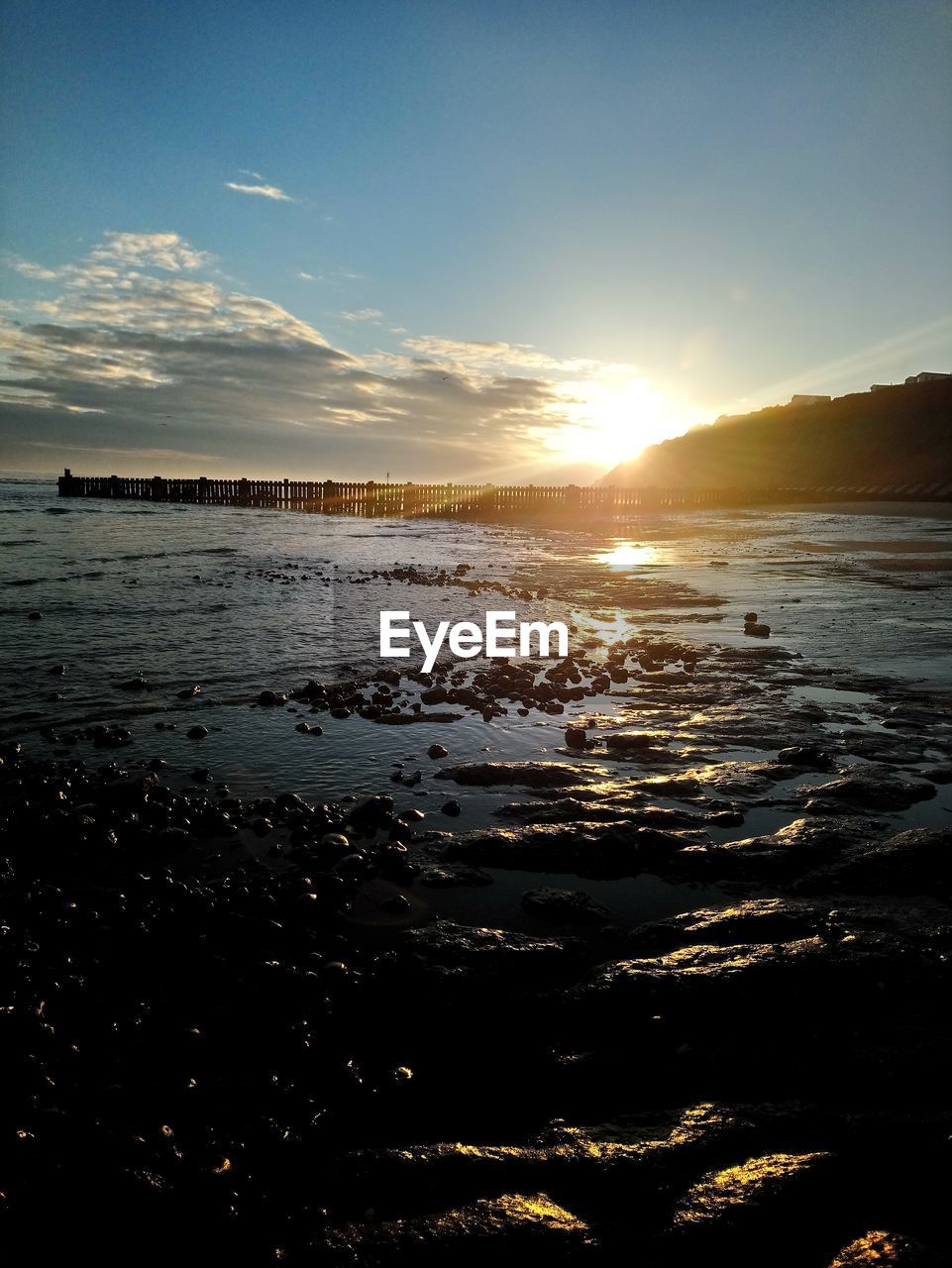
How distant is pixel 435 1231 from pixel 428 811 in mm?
3843

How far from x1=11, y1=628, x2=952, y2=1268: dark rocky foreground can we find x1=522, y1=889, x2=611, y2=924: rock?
27 millimetres

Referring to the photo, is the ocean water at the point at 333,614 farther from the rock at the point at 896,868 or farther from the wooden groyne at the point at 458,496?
the wooden groyne at the point at 458,496

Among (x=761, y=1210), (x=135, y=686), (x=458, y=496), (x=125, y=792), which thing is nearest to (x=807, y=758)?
(x=761, y=1210)

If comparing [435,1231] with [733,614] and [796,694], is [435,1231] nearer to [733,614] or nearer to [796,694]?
[796,694]

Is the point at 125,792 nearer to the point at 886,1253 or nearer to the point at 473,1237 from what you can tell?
the point at 473,1237

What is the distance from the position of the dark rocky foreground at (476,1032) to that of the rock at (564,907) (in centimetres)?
3

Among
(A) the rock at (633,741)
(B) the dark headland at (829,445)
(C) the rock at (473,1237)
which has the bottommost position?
(C) the rock at (473,1237)

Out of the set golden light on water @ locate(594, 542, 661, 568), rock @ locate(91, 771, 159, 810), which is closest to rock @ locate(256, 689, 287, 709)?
rock @ locate(91, 771, 159, 810)

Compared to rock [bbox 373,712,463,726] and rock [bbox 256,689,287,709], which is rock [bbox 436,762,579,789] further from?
rock [bbox 256,689,287,709]

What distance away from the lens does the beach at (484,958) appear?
2709 mm

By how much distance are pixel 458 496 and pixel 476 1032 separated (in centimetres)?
6904

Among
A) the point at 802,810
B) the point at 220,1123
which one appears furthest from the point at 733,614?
the point at 220,1123

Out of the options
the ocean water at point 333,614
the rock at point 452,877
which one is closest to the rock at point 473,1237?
the rock at point 452,877

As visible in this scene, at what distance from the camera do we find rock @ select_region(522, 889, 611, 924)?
4.80 m
